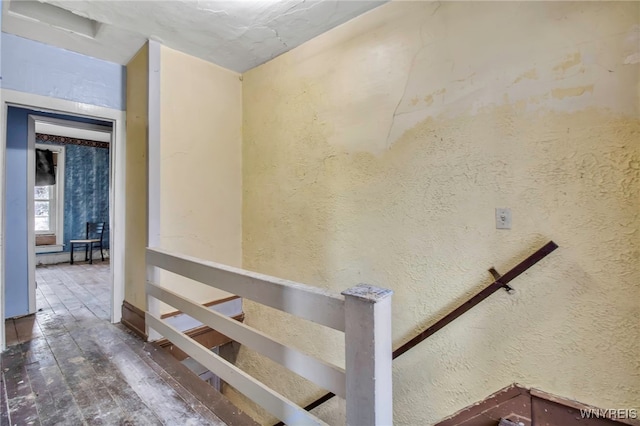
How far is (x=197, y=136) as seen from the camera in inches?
107

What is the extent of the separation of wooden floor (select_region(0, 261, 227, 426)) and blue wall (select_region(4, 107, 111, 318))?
227 mm

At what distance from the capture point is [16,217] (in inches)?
110

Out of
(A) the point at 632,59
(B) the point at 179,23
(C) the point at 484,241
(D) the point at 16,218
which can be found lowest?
(C) the point at 484,241

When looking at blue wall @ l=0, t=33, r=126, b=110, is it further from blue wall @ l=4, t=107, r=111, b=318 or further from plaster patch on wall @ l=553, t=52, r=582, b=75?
plaster patch on wall @ l=553, t=52, r=582, b=75

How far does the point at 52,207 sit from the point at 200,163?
527 cm

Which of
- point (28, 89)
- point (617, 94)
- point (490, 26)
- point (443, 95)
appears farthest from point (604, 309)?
point (28, 89)

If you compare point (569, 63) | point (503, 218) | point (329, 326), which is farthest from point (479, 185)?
point (329, 326)

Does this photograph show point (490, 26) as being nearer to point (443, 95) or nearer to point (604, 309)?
point (443, 95)

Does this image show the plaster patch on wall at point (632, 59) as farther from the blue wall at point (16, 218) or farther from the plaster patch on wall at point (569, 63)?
the blue wall at point (16, 218)

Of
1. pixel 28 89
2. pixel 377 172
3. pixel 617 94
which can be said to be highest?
pixel 28 89

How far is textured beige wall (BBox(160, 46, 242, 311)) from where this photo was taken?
99.0 inches

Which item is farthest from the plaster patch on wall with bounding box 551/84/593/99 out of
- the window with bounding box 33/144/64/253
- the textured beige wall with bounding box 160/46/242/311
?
the window with bounding box 33/144/64/253

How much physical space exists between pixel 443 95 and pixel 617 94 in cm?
75

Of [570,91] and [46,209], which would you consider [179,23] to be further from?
[46,209]
